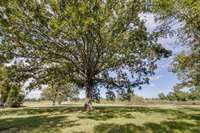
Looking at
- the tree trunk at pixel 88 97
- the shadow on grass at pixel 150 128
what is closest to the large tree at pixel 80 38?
the tree trunk at pixel 88 97

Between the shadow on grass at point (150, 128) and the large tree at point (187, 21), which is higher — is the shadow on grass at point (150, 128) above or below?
below

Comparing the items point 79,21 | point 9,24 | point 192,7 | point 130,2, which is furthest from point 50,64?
point 192,7

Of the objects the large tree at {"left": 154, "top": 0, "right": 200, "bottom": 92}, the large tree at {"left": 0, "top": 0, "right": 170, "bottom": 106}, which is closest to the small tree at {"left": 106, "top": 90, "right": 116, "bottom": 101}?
the large tree at {"left": 0, "top": 0, "right": 170, "bottom": 106}

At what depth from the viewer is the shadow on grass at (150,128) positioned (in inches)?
566

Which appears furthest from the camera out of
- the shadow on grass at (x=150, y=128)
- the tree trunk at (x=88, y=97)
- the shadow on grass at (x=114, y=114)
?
the tree trunk at (x=88, y=97)

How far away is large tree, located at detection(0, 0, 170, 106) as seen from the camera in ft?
71.8

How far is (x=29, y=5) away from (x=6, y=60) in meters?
5.82

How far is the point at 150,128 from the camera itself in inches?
591

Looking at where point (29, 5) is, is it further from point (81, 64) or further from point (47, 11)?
point (81, 64)

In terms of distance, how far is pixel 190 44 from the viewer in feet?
63.8

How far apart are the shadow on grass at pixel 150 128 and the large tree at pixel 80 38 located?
28.3 ft

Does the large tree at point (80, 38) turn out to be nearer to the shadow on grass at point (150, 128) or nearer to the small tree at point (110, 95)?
the small tree at point (110, 95)

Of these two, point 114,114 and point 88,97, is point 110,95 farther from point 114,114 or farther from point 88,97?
point 114,114

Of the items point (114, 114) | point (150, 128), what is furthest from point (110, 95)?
point (150, 128)
